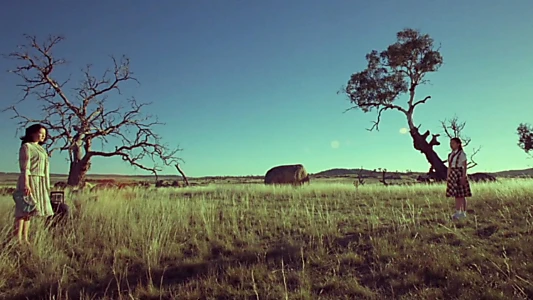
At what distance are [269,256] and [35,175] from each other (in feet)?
12.9

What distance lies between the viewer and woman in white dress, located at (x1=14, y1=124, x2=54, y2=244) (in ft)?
20.8

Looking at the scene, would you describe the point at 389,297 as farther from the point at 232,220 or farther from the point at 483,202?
the point at 483,202

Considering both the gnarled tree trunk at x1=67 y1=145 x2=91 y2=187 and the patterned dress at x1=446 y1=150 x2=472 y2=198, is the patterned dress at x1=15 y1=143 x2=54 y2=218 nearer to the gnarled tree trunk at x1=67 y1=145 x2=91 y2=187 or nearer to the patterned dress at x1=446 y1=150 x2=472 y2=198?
the patterned dress at x1=446 y1=150 x2=472 y2=198

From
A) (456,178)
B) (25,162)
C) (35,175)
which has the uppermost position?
(25,162)

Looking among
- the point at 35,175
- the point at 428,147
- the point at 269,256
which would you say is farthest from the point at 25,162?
the point at 428,147

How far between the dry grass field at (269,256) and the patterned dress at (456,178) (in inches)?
21.5

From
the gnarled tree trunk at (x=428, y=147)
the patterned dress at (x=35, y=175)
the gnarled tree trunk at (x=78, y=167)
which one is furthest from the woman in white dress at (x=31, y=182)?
the gnarled tree trunk at (x=428, y=147)

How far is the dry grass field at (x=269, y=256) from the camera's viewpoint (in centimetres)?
507

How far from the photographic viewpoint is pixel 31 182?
21.1 feet

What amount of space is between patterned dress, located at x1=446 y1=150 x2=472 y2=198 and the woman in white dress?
314 inches

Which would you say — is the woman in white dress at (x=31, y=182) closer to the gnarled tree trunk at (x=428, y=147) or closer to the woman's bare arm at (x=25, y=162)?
the woman's bare arm at (x=25, y=162)

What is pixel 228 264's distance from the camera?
6.02m

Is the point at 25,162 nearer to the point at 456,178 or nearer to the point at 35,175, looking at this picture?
the point at 35,175

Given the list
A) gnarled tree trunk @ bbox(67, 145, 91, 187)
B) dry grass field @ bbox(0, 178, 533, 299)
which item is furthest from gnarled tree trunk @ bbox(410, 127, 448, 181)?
gnarled tree trunk @ bbox(67, 145, 91, 187)
